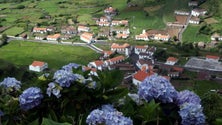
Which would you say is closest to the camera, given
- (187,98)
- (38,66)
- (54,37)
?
(187,98)

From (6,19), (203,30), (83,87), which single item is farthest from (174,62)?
(83,87)

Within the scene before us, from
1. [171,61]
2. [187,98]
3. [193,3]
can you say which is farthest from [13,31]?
[187,98]

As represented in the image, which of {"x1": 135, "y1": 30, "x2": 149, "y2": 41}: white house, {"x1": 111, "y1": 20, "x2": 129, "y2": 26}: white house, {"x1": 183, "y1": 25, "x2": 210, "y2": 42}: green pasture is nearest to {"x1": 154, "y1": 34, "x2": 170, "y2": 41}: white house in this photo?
{"x1": 135, "y1": 30, "x2": 149, "y2": 41}: white house

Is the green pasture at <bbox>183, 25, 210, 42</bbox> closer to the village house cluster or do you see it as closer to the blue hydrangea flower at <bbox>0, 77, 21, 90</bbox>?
the village house cluster

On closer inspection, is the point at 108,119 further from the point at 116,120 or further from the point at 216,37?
the point at 216,37

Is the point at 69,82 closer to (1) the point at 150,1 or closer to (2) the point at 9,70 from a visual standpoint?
(2) the point at 9,70

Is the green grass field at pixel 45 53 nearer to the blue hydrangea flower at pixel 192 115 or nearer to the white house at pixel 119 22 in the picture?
the white house at pixel 119 22
